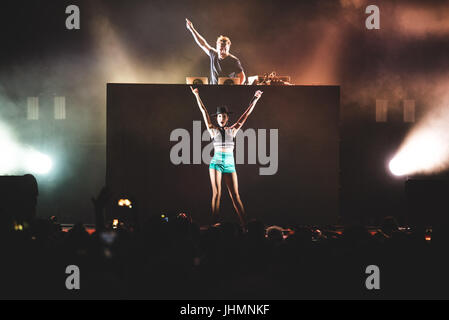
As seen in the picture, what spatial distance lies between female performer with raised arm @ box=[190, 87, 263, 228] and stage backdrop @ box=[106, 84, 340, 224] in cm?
10

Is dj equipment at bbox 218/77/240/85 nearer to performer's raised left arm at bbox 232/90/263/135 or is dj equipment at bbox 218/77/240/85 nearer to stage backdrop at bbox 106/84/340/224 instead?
stage backdrop at bbox 106/84/340/224

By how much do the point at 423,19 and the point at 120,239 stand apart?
288 inches

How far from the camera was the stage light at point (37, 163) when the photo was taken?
21.5ft

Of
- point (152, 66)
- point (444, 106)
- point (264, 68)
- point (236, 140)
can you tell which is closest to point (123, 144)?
point (236, 140)

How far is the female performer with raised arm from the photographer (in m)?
5.20

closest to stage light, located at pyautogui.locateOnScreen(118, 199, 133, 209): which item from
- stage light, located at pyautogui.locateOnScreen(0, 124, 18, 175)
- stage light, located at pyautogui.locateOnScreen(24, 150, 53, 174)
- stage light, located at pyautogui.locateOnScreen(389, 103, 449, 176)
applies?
stage light, located at pyautogui.locateOnScreen(24, 150, 53, 174)

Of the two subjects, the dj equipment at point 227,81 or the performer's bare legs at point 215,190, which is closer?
the performer's bare legs at point 215,190

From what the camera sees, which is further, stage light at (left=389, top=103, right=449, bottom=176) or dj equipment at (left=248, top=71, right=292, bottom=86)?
stage light at (left=389, top=103, right=449, bottom=176)

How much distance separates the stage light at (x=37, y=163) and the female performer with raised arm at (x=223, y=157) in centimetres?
340

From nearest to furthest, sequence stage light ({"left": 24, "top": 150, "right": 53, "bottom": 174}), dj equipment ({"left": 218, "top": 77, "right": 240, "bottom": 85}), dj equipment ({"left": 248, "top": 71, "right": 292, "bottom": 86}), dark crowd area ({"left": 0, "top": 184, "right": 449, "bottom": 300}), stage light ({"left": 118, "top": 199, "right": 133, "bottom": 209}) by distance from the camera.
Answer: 1. dark crowd area ({"left": 0, "top": 184, "right": 449, "bottom": 300})
2. stage light ({"left": 118, "top": 199, "right": 133, "bottom": 209})
3. dj equipment ({"left": 218, "top": 77, "right": 240, "bottom": 85})
4. dj equipment ({"left": 248, "top": 71, "right": 292, "bottom": 86})
5. stage light ({"left": 24, "top": 150, "right": 53, "bottom": 174})

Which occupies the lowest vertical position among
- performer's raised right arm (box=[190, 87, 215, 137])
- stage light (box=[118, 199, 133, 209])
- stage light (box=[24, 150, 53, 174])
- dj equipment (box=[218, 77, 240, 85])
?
stage light (box=[118, 199, 133, 209])

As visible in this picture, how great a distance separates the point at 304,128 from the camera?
5.43 meters

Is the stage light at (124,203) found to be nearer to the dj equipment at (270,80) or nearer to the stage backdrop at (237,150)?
the stage backdrop at (237,150)

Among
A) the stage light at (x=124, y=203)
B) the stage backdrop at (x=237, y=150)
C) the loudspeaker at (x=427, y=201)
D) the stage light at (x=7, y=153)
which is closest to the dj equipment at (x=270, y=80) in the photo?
the stage backdrop at (x=237, y=150)
